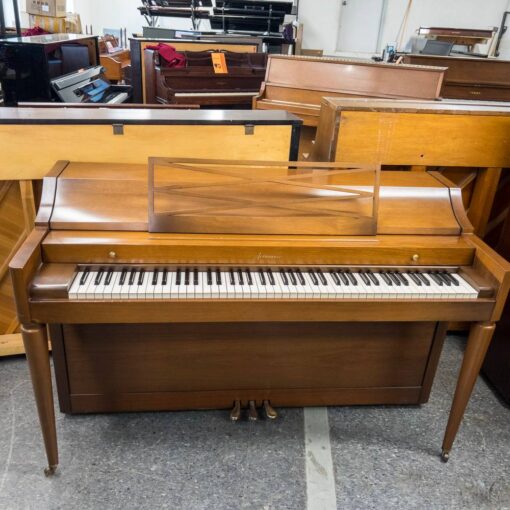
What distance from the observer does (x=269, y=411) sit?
2.00m

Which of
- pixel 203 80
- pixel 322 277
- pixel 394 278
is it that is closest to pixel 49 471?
pixel 322 277

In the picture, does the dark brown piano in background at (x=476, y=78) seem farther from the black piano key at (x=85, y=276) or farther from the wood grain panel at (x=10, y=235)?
the black piano key at (x=85, y=276)

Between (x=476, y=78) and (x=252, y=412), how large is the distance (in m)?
5.05

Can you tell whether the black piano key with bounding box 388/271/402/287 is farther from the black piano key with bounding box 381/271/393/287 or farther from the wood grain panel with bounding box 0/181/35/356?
the wood grain panel with bounding box 0/181/35/356

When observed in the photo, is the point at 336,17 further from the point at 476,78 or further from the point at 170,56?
the point at 170,56

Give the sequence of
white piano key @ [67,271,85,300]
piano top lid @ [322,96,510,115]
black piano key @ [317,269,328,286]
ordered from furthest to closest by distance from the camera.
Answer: piano top lid @ [322,96,510,115], black piano key @ [317,269,328,286], white piano key @ [67,271,85,300]

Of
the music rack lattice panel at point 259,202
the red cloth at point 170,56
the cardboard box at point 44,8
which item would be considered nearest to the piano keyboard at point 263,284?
the music rack lattice panel at point 259,202

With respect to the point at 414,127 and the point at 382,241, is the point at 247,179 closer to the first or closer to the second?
the point at 382,241

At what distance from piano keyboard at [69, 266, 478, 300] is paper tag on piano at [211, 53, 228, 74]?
148 inches

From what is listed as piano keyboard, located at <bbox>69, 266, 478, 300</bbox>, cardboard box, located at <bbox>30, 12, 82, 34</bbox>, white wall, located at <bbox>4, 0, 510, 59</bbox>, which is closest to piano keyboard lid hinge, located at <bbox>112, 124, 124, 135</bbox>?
piano keyboard, located at <bbox>69, 266, 478, 300</bbox>

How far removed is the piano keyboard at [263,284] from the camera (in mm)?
1487

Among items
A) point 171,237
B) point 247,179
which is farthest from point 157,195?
point 247,179

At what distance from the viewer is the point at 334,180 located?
1.87m

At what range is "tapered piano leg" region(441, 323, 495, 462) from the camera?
5.36ft
